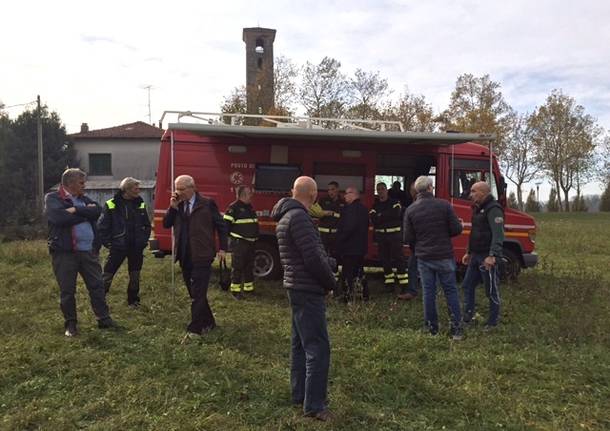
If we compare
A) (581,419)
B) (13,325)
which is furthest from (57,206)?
(581,419)

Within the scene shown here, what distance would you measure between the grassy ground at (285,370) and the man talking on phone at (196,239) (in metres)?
0.29

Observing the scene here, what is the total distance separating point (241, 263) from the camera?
7.88m

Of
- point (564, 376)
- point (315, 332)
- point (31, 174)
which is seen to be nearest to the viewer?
point (315, 332)

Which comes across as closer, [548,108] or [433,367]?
[433,367]

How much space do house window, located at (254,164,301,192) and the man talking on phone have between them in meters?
3.08

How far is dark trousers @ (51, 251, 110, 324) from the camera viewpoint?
5.67 m

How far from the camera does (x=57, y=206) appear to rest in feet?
18.2


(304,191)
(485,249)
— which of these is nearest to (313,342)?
(304,191)

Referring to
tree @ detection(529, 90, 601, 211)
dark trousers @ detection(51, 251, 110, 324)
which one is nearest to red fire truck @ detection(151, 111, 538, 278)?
dark trousers @ detection(51, 251, 110, 324)

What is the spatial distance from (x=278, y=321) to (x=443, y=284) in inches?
81.0

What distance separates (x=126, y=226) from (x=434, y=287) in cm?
397

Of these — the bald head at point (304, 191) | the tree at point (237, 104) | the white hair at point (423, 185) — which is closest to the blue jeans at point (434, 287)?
the white hair at point (423, 185)

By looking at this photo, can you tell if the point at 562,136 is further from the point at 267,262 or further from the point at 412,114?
the point at 267,262

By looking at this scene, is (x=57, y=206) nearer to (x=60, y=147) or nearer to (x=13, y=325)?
(x=13, y=325)
